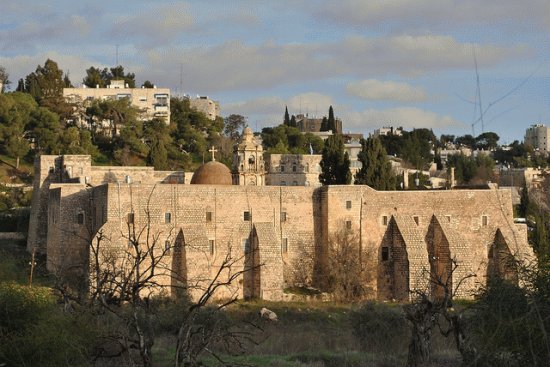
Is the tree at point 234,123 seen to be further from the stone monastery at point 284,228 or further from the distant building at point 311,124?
the stone monastery at point 284,228

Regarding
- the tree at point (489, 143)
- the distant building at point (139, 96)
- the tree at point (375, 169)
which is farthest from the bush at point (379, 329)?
the tree at point (489, 143)

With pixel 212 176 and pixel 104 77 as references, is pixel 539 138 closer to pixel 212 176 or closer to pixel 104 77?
pixel 104 77

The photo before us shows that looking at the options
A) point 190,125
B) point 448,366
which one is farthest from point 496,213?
point 190,125

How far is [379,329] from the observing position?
73.7 ft

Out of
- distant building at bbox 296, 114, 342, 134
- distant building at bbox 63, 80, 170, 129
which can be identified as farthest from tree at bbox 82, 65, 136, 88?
distant building at bbox 296, 114, 342, 134

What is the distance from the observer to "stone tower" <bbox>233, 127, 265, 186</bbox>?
4259 cm

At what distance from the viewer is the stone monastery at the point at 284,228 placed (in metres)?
30.3

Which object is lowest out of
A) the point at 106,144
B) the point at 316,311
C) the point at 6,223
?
the point at 316,311

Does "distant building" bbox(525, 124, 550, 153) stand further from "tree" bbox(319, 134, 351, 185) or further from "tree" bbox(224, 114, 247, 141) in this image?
"tree" bbox(319, 134, 351, 185)

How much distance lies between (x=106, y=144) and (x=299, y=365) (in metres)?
47.7

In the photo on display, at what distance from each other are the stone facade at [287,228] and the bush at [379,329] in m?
6.66

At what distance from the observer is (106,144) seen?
6159cm

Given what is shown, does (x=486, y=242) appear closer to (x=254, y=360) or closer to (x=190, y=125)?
(x=254, y=360)

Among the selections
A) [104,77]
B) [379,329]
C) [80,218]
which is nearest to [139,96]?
[104,77]
